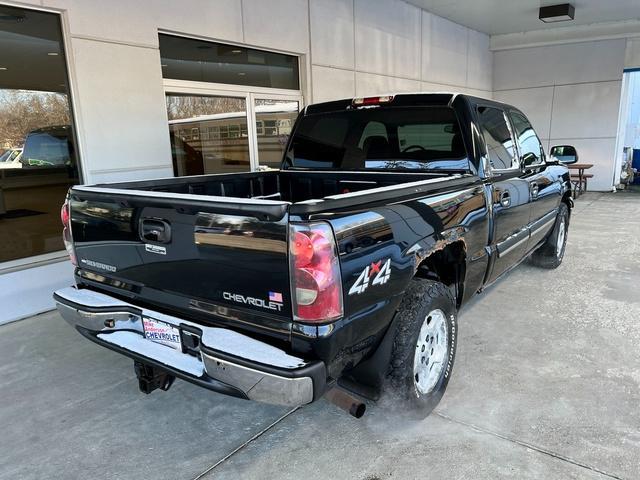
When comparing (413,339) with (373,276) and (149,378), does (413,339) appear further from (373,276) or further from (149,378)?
(149,378)

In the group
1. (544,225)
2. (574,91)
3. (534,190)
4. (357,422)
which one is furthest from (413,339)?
(574,91)

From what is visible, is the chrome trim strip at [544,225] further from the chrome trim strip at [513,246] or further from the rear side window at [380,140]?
the rear side window at [380,140]

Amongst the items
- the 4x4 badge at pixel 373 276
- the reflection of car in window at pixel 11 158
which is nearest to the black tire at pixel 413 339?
the 4x4 badge at pixel 373 276

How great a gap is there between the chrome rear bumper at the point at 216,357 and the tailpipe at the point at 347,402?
0.38m

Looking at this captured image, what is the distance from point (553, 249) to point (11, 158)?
5921 millimetres

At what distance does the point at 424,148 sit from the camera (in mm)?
3516

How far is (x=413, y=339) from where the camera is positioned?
248 centimetres

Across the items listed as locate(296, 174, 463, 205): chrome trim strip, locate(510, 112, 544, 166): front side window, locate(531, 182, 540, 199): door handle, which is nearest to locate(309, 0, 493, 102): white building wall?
locate(510, 112, 544, 166): front side window

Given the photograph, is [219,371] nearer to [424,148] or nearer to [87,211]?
[87,211]

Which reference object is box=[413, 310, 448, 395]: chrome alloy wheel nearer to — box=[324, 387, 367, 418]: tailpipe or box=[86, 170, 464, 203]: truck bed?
box=[324, 387, 367, 418]: tailpipe

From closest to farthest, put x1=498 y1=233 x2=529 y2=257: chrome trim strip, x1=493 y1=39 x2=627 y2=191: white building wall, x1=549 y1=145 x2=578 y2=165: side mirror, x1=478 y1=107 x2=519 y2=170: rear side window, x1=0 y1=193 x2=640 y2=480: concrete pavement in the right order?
1. x1=0 y1=193 x2=640 y2=480: concrete pavement
2. x1=478 y1=107 x2=519 y2=170: rear side window
3. x1=498 y1=233 x2=529 y2=257: chrome trim strip
4. x1=549 y1=145 x2=578 y2=165: side mirror
5. x1=493 y1=39 x2=627 y2=191: white building wall

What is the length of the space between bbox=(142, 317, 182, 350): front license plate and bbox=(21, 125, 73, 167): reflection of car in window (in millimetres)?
3358

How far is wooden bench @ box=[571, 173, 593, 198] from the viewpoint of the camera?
12328 mm

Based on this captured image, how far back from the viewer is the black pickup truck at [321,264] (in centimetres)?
195
